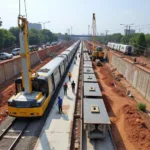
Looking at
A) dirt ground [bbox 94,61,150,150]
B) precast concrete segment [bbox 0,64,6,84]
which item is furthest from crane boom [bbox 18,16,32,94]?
precast concrete segment [bbox 0,64,6,84]

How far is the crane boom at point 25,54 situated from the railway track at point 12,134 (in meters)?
2.29

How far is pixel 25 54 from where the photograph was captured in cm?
1250

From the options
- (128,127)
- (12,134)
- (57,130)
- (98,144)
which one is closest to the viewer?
(98,144)

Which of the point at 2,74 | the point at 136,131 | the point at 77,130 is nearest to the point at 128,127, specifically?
the point at 136,131

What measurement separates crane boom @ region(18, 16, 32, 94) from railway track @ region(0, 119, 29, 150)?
2294mm

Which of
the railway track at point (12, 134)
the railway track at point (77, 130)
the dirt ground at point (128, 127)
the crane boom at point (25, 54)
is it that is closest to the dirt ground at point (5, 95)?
the railway track at point (12, 134)

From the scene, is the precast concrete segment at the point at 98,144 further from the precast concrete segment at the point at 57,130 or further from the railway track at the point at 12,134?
the railway track at the point at 12,134

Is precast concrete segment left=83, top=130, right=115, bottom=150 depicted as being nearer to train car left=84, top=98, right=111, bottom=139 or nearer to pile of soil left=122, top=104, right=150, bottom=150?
train car left=84, top=98, right=111, bottom=139

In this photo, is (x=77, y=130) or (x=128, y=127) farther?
(x=128, y=127)

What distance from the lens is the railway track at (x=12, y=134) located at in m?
10.6

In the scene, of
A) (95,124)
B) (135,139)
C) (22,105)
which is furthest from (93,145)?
(22,105)

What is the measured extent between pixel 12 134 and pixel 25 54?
5.24 metres

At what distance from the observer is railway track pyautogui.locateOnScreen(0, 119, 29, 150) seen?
10.6 metres

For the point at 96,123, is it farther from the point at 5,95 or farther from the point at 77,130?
the point at 5,95
